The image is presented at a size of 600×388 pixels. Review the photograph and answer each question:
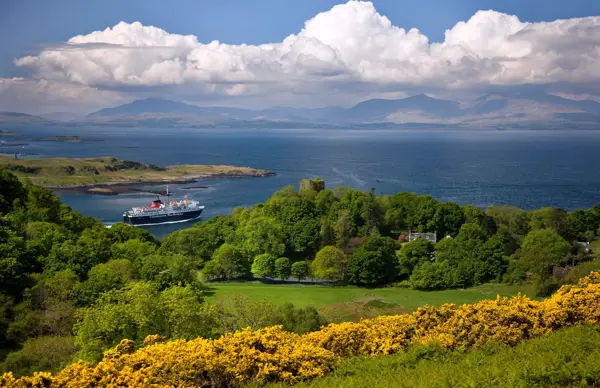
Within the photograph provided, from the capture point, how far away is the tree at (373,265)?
30.1m

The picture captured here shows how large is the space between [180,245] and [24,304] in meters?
17.8

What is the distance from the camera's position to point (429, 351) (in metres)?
10.2

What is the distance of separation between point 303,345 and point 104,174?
291 ft

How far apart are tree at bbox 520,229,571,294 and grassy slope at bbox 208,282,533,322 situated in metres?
0.91

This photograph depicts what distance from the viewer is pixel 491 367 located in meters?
8.86

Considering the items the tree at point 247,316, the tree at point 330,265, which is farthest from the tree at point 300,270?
the tree at point 247,316

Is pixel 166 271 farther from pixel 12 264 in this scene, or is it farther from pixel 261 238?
pixel 261 238

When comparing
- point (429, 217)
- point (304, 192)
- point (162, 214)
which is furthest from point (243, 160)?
point (429, 217)

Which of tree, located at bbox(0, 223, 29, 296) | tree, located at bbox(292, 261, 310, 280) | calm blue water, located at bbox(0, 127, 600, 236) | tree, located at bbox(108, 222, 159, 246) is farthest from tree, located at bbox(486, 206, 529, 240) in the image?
tree, located at bbox(0, 223, 29, 296)

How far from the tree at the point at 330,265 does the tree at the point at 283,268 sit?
1632 mm

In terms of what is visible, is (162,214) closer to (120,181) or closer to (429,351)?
(120,181)

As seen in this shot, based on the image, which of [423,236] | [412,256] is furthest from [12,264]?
[423,236]

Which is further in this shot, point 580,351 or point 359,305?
point 359,305

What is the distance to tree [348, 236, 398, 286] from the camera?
30062mm
